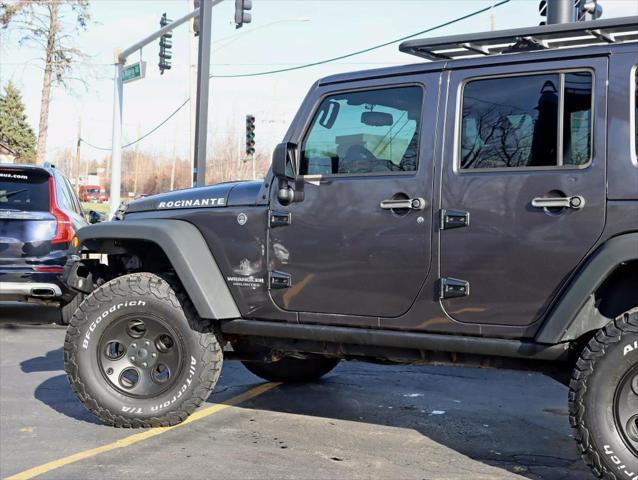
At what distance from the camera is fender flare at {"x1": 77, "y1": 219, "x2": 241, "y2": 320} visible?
5.02m

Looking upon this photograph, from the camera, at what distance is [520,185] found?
14.0 feet

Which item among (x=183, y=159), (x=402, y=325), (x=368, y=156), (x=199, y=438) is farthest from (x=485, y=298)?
(x=183, y=159)

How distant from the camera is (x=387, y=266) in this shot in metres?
4.56

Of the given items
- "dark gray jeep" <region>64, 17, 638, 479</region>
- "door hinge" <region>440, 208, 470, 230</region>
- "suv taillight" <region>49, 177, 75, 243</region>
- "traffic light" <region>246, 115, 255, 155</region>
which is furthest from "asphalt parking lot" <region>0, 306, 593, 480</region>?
"traffic light" <region>246, 115, 255, 155</region>

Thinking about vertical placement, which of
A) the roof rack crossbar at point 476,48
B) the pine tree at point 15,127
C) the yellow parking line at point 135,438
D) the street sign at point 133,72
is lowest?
the yellow parking line at point 135,438

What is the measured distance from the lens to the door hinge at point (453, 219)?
4.37m

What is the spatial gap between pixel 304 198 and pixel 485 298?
4.09 ft

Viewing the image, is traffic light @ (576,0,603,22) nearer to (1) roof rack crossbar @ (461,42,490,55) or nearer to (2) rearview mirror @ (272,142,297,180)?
(1) roof rack crossbar @ (461,42,490,55)

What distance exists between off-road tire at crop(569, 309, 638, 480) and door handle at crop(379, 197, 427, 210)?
3.73 feet

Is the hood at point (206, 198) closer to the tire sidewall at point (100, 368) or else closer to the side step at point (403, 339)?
the tire sidewall at point (100, 368)

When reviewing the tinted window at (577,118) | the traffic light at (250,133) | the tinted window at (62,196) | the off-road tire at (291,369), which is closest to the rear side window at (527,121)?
the tinted window at (577,118)

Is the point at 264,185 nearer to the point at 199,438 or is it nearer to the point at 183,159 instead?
the point at 199,438

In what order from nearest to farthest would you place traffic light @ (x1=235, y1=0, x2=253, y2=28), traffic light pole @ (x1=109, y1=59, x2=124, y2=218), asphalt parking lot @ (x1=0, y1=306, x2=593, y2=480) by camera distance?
asphalt parking lot @ (x1=0, y1=306, x2=593, y2=480) → traffic light @ (x1=235, y1=0, x2=253, y2=28) → traffic light pole @ (x1=109, y1=59, x2=124, y2=218)

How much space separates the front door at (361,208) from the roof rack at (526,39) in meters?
0.23
